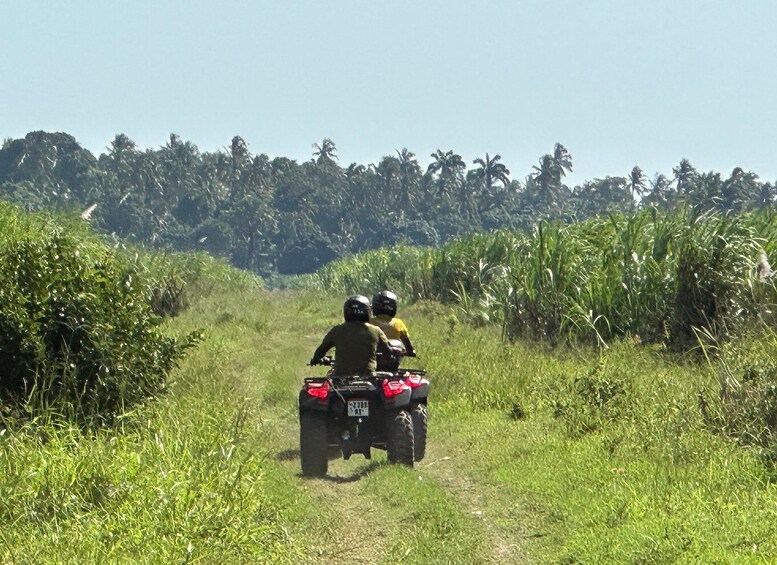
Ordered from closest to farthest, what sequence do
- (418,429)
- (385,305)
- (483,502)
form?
Result: (483,502), (418,429), (385,305)

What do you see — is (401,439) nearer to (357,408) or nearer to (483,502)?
(357,408)

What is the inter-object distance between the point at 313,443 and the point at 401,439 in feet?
2.96

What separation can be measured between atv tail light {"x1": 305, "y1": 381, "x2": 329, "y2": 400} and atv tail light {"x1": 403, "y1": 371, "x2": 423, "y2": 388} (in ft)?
3.12

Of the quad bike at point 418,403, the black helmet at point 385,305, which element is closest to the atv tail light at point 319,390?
the quad bike at point 418,403

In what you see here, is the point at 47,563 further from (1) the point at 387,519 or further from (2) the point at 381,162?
(2) the point at 381,162

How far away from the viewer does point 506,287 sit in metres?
22.6

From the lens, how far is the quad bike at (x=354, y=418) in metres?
10.9

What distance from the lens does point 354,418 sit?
1092 centimetres

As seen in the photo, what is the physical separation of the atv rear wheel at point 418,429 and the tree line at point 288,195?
3707 inches

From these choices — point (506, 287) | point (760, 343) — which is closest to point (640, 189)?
point (506, 287)

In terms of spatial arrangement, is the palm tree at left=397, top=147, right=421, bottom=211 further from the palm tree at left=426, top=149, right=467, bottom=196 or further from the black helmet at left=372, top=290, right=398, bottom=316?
the black helmet at left=372, top=290, right=398, bottom=316

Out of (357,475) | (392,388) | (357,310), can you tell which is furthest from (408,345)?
(357,475)

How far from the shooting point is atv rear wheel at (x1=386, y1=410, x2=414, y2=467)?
11.0m

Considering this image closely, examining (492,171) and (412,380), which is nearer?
(412,380)
